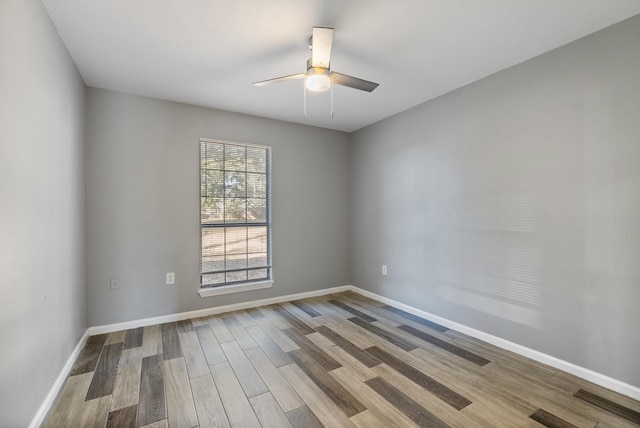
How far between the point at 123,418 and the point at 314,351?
139cm

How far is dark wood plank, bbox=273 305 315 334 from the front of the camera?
2.96m

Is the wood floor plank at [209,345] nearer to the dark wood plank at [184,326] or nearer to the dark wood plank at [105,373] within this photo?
the dark wood plank at [184,326]

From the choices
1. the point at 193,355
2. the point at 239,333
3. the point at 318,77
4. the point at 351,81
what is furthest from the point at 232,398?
the point at 351,81

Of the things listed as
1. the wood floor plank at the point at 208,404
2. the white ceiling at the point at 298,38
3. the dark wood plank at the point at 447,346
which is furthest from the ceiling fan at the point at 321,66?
the dark wood plank at the point at 447,346

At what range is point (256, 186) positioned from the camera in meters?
3.80

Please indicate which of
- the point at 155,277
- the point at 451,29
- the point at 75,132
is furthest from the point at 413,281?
the point at 75,132

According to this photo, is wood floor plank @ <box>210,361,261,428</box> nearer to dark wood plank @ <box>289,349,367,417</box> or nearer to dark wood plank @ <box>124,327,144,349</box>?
dark wood plank @ <box>289,349,367,417</box>

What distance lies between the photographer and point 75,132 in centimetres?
249

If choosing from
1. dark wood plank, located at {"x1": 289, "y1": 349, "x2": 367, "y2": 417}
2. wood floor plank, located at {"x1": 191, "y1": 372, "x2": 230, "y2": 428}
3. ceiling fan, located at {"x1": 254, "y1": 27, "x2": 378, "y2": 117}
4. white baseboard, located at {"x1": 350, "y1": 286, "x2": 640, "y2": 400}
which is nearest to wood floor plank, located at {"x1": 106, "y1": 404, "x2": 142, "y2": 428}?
wood floor plank, located at {"x1": 191, "y1": 372, "x2": 230, "y2": 428}

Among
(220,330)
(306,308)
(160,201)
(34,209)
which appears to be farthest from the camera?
(306,308)

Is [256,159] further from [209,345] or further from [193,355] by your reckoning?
[193,355]

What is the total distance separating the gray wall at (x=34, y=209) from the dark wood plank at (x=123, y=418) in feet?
1.28

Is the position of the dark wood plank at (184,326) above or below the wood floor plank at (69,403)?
above

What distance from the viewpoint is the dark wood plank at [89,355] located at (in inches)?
87.9
